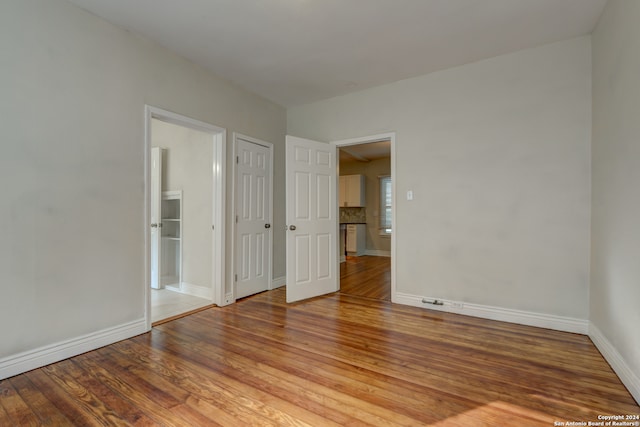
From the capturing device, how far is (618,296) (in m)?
2.09

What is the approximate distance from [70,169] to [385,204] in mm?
6931

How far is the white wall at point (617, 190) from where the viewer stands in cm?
183

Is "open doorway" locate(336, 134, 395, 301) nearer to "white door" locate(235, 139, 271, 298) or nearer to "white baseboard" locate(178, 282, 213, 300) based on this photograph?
"white door" locate(235, 139, 271, 298)

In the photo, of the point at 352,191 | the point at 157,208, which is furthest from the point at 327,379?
the point at 352,191

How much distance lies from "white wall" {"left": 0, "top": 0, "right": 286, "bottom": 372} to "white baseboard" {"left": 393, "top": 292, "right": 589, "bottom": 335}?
308 centimetres

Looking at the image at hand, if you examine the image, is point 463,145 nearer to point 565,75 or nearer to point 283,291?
point 565,75

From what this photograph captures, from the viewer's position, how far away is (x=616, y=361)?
2.05 m

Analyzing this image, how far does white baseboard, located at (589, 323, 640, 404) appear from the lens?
5.81ft

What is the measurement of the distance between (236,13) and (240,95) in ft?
4.78

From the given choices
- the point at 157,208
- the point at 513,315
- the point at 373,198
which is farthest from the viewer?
the point at 373,198

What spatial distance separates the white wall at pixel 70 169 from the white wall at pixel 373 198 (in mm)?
6007

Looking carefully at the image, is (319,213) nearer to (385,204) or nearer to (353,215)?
(385,204)

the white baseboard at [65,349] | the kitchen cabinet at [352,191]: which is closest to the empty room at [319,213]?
the white baseboard at [65,349]

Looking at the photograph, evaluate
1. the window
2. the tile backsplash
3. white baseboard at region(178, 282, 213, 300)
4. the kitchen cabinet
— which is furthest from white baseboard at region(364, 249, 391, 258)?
white baseboard at region(178, 282, 213, 300)
